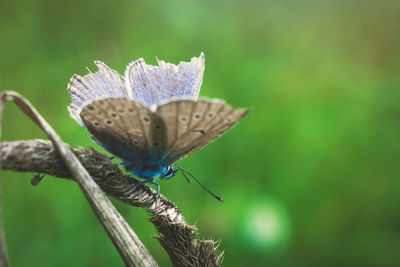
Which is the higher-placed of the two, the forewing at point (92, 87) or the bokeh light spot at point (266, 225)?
the forewing at point (92, 87)

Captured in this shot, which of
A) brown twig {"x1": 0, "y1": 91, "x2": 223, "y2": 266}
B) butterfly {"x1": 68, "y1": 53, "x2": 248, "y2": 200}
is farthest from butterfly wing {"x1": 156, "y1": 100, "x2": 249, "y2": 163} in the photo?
brown twig {"x1": 0, "y1": 91, "x2": 223, "y2": 266}

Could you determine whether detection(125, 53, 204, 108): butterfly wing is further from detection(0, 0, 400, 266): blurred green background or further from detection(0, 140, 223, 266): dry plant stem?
detection(0, 0, 400, 266): blurred green background

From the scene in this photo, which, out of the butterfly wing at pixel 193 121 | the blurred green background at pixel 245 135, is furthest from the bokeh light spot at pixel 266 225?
the butterfly wing at pixel 193 121

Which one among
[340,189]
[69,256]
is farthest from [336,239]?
[69,256]

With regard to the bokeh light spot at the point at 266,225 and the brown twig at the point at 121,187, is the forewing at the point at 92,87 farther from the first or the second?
the bokeh light spot at the point at 266,225

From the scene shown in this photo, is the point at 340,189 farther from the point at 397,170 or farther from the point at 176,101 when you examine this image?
the point at 176,101

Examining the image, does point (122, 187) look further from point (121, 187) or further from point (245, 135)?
point (245, 135)

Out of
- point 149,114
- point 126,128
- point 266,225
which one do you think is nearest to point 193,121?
point 149,114
